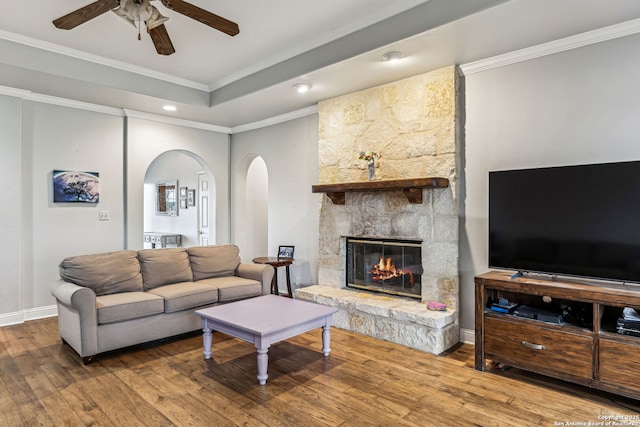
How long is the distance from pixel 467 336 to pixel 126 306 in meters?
3.08

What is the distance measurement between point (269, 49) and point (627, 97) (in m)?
3.03

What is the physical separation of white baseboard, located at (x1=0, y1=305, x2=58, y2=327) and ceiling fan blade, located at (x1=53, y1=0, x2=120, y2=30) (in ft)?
10.7

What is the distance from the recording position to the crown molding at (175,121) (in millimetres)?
5077

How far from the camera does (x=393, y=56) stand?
3.27 meters

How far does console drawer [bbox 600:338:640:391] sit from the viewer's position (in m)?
2.35

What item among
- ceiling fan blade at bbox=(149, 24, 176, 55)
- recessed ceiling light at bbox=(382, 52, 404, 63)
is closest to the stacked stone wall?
recessed ceiling light at bbox=(382, 52, 404, 63)

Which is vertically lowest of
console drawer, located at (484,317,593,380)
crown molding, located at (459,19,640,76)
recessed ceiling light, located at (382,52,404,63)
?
console drawer, located at (484,317,593,380)

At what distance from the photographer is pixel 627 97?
9.09ft

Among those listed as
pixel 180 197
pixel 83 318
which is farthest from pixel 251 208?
pixel 83 318

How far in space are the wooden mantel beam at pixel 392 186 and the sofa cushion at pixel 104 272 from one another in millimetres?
2063

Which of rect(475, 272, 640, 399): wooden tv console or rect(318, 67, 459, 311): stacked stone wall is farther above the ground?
rect(318, 67, 459, 311): stacked stone wall

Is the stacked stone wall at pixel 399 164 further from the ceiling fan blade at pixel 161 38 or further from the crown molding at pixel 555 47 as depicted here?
the ceiling fan blade at pixel 161 38

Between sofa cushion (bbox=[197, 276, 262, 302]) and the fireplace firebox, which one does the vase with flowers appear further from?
sofa cushion (bbox=[197, 276, 262, 302])

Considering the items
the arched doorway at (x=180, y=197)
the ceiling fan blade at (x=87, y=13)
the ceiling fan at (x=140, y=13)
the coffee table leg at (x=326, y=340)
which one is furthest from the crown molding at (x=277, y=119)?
the coffee table leg at (x=326, y=340)
